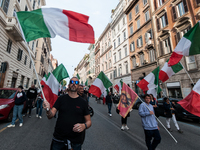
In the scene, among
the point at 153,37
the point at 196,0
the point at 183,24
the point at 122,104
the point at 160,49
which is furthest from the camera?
the point at 153,37

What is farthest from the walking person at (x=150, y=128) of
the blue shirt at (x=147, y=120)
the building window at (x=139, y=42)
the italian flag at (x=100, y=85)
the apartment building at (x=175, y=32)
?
the building window at (x=139, y=42)

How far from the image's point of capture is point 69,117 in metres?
1.85

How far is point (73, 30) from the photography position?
3.43m

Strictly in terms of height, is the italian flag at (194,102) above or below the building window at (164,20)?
below

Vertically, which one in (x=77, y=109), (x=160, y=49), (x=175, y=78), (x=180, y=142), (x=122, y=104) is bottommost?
(x=180, y=142)

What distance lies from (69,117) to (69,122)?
75 millimetres

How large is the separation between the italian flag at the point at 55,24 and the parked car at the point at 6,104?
4.42m

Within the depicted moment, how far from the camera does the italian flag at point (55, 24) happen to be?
10.3 ft

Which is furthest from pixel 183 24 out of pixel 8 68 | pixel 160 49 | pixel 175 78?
pixel 8 68

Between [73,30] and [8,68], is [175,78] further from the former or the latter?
[8,68]

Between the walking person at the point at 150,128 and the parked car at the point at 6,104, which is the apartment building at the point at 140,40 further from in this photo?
the parked car at the point at 6,104

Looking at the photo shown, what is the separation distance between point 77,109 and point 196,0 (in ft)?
59.5

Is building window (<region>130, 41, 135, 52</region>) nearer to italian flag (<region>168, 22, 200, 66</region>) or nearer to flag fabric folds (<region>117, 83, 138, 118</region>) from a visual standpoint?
italian flag (<region>168, 22, 200, 66</region>)

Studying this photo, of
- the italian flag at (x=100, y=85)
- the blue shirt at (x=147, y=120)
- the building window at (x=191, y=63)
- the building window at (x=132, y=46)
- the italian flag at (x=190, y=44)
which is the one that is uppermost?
the building window at (x=132, y=46)
